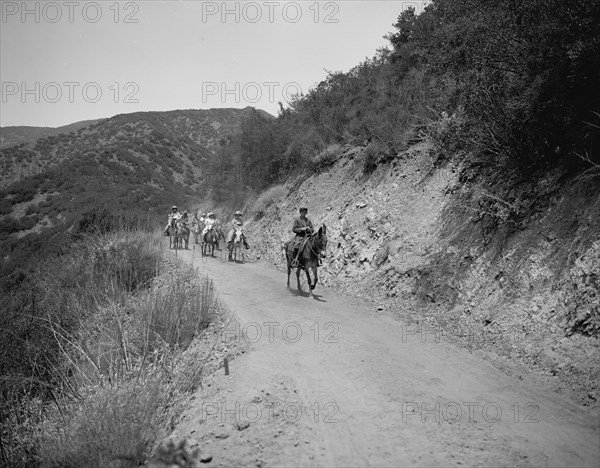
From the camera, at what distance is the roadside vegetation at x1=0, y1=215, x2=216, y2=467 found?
4.49 metres

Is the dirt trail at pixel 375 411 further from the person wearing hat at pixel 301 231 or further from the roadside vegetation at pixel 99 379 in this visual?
the person wearing hat at pixel 301 231

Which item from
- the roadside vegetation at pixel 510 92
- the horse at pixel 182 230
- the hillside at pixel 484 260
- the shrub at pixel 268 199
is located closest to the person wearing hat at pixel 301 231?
the hillside at pixel 484 260

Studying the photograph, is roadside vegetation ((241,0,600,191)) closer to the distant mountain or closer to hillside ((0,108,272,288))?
hillside ((0,108,272,288))

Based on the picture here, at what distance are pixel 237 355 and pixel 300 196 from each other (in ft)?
45.8

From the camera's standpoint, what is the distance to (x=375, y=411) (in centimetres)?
497

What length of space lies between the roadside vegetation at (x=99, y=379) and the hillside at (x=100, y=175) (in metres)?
14.4

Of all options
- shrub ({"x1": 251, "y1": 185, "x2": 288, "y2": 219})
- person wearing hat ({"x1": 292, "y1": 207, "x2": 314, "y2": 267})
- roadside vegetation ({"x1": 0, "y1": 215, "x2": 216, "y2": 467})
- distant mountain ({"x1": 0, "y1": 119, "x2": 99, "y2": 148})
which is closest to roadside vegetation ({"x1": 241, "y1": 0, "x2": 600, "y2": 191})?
person wearing hat ({"x1": 292, "y1": 207, "x2": 314, "y2": 267})

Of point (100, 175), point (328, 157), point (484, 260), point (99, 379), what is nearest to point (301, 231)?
point (484, 260)

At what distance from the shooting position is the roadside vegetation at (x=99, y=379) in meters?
4.49

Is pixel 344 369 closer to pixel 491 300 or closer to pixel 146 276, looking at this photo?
pixel 491 300

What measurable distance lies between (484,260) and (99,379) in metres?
7.55

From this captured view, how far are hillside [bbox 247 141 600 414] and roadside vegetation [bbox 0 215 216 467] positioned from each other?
4.94 metres

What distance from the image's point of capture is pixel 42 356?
26.0 ft

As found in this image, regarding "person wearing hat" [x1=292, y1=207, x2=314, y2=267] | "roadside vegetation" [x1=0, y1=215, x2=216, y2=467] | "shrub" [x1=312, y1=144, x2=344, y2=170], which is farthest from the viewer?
"shrub" [x1=312, y1=144, x2=344, y2=170]
